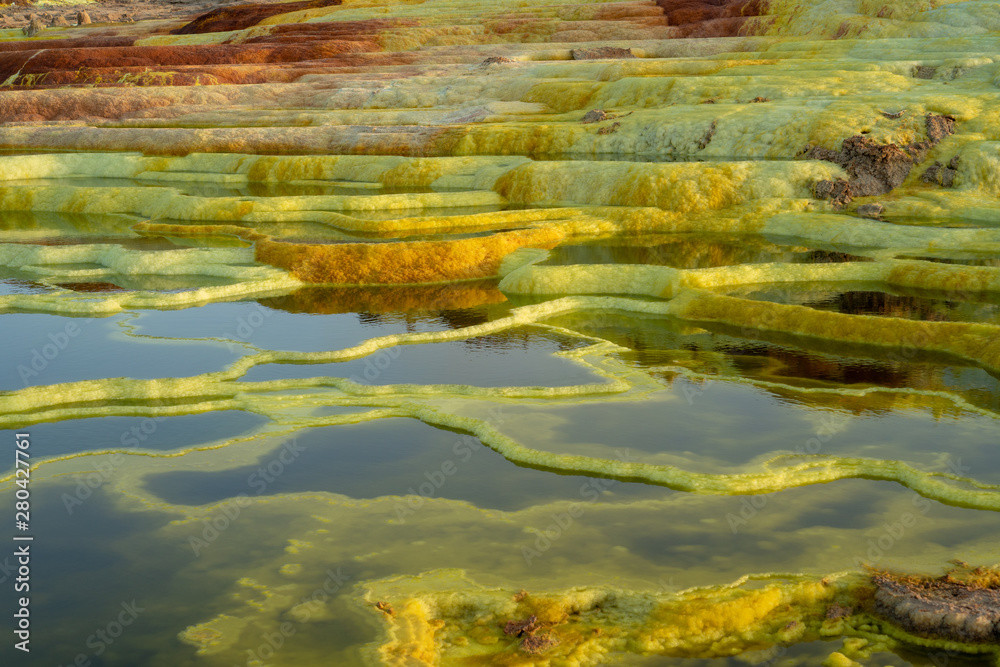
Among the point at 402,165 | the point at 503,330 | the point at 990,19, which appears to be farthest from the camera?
the point at 990,19

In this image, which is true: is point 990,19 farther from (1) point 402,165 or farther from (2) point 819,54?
(1) point 402,165

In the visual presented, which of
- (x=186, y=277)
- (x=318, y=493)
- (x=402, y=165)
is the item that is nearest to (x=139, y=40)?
(x=402, y=165)

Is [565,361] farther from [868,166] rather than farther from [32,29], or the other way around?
[32,29]

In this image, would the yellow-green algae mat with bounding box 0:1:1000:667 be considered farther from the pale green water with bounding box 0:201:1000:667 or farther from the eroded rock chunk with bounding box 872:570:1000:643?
the eroded rock chunk with bounding box 872:570:1000:643

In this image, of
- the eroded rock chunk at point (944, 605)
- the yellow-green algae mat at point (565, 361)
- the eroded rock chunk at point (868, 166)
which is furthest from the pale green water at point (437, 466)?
the eroded rock chunk at point (868, 166)

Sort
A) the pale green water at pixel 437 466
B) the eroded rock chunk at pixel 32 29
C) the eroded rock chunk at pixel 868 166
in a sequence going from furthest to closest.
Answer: the eroded rock chunk at pixel 32 29 → the eroded rock chunk at pixel 868 166 → the pale green water at pixel 437 466

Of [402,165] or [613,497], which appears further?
[402,165]

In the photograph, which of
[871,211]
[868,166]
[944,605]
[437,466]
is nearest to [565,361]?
[437,466]

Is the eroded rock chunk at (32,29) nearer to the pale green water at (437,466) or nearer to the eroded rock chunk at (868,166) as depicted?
the pale green water at (437,466)
